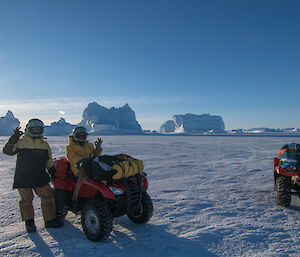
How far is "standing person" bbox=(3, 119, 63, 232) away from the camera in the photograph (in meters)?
3.17

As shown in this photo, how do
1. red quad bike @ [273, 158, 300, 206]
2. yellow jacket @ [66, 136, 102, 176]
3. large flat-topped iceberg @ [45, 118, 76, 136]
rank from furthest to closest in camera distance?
large flat-topped iceberg @ [45, 118, 76, 136], red quad bike @ [273, 158, 300, 206], yellow jacket @ [66, 136, 102, 176]

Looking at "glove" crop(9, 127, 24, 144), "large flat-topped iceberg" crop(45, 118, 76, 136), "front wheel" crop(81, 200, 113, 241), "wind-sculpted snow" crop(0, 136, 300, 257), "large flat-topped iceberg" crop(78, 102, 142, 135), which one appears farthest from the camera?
"large flat-topped iceberg" crop(78, 102, 142, 135)

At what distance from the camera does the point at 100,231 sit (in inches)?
110

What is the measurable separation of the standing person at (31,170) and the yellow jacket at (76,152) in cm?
36

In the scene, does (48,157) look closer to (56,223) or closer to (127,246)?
(56,223)

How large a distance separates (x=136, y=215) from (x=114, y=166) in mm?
1133

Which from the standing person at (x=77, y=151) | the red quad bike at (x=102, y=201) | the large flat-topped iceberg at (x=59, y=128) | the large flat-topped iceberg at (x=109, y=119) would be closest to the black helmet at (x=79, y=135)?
the standing person at (x=77, y=151)

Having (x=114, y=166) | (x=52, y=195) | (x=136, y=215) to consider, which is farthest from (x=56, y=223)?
(x=114, y=166)

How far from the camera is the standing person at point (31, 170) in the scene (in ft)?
10.4

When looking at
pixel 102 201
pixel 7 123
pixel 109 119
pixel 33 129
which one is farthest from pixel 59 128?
pixel 102 201

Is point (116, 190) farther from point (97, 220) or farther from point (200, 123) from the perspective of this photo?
point (200, 123)

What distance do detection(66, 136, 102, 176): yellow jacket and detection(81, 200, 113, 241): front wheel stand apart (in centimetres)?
59

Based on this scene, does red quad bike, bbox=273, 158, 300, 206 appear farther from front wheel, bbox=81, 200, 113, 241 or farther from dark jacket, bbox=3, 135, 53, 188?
dark jacket, bbox=3, 135, 53, 188

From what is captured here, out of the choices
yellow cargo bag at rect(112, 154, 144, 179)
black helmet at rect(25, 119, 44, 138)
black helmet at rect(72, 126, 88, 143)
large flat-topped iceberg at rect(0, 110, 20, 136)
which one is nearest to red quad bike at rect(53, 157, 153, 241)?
yellow cargo bag at rect(112, 154, 144, 179)
